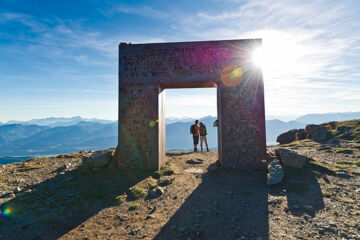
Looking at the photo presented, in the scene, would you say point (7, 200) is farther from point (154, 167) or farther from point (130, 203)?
point (154, 167)

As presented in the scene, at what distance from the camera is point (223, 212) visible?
21.1 ft

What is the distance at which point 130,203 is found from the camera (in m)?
7.51

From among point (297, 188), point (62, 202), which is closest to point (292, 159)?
point (297, 188)

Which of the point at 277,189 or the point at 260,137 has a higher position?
the point at 260,137

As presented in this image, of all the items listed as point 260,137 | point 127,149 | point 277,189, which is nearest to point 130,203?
point 127,149

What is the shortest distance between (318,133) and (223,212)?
21129 millimetres

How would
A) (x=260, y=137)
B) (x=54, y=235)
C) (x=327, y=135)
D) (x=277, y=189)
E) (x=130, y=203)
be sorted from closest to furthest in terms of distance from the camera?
(x=54, y=235)
(x=130, y=203)
(x=277, y=189)
(x=260, y=137)
(x=327, y=135)

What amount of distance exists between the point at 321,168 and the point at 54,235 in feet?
39.7

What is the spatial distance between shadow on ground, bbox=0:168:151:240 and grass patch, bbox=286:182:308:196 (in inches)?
266

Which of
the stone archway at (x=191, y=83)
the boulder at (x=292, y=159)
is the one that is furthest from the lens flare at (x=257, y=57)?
the boulder at (x=292, y=159)

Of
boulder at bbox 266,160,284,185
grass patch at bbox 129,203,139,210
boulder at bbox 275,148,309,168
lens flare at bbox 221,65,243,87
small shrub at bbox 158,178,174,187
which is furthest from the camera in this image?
lens flare at bbox 221,65,243,87

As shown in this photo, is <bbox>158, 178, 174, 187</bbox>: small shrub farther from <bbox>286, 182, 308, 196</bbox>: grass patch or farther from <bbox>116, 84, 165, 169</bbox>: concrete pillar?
<bbox>286, 182, 308, 196</bbox>: grass patch

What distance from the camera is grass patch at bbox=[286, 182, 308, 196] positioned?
25.0ft

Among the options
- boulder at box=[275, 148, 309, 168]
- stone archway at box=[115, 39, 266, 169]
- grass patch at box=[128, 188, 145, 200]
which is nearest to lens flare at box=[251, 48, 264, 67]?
stone archway at box=[115, 39, 266, 169]
